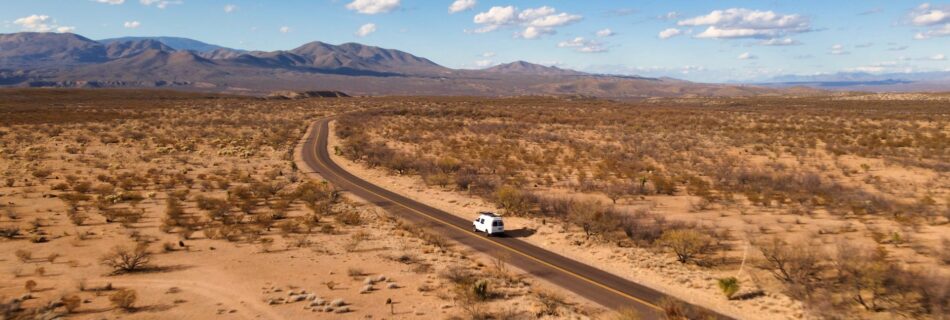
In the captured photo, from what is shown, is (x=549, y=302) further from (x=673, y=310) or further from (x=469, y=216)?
(x=469, y=216)

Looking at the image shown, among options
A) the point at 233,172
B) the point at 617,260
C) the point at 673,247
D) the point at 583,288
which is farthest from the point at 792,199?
the point at 233,172

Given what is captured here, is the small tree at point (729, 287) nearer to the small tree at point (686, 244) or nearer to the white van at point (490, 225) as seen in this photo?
the small tree at point (686, 244)

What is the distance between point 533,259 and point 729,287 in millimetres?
8427

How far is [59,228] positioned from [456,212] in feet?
72.2

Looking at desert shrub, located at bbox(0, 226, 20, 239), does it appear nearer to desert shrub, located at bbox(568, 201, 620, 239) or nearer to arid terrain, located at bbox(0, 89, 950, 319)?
arid terrain, located at bbox(0, 89, 950, 319)

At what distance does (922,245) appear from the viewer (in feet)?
77.8

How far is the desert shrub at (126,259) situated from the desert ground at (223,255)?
70 mm

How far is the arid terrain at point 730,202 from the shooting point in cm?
1919

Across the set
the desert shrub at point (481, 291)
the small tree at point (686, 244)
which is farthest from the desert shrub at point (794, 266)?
the desert shrub at point (481, 291)

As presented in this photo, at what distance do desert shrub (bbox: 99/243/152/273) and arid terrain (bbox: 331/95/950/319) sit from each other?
1819cm

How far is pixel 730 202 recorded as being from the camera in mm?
33406

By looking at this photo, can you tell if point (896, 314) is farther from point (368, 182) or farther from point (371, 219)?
point (368, 182)

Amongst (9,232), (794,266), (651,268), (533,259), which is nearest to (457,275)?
(533,259)

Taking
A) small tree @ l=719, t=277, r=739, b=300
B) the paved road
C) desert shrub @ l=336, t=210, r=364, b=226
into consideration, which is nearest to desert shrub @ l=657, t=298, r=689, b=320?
the paved road
